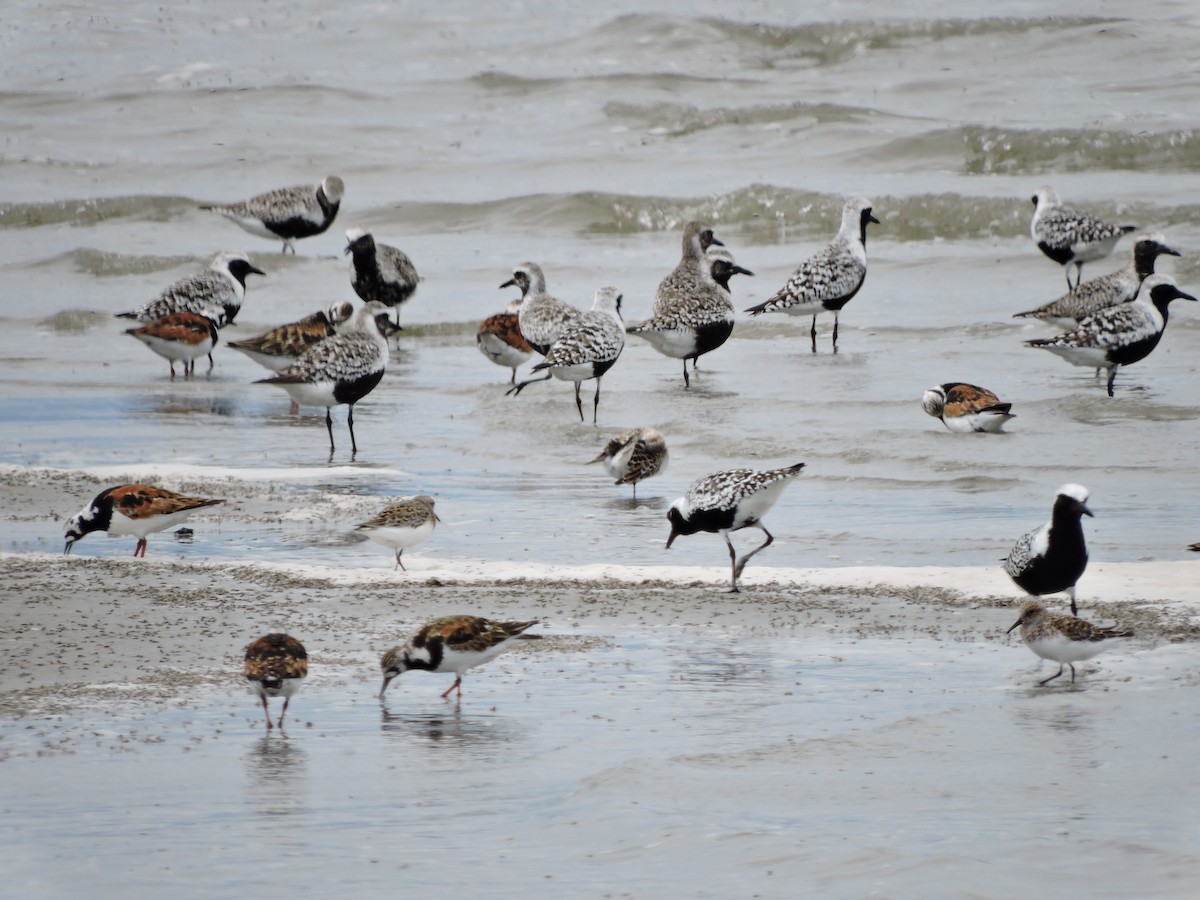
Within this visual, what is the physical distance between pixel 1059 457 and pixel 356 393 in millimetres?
5662

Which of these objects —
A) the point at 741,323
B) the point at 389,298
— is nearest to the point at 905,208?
the point at 741,323

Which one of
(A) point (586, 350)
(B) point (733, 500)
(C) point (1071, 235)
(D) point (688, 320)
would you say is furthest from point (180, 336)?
(C) point (1071, 235)

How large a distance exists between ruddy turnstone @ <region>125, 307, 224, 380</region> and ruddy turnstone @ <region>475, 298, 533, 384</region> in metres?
2.98

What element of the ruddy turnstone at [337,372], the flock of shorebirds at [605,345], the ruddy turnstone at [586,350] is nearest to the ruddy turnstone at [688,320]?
the flock of shorebirds at [605,345]

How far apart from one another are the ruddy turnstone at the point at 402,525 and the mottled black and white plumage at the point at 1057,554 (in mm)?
3185

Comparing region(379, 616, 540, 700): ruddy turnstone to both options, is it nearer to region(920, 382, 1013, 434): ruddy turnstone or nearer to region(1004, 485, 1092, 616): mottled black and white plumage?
region(1004, 485, 1092, 616): mottled black and white plumage

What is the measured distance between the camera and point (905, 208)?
2647 centimetres

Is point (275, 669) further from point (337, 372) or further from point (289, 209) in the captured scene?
point (289, 209)

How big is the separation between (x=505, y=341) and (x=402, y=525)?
26.0 feet

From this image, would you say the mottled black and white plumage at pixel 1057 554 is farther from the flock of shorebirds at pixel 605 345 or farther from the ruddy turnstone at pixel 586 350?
the ruddy turnstone at pixel 586 350

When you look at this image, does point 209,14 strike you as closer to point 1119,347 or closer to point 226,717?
point 1119,347

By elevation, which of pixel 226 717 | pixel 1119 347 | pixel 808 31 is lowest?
pixel 226 717

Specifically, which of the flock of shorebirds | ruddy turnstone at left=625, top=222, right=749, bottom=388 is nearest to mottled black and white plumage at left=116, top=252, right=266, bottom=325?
the flock of shorebirds

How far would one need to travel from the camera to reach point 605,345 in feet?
49.2
